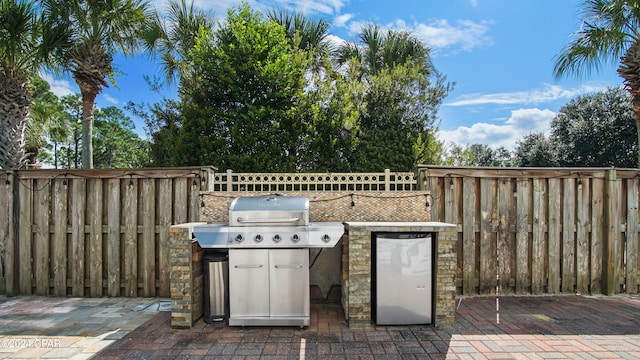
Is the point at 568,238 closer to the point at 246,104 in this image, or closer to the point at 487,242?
the point at 487,242

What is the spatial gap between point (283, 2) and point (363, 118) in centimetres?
385

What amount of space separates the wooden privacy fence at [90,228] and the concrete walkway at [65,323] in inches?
10.0

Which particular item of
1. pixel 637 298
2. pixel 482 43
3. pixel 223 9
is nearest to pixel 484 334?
pixel 637 298

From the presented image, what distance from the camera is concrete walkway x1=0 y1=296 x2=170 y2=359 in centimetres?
292

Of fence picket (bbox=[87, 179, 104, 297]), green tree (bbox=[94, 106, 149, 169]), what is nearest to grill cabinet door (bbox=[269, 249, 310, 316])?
fence picket (bbox=[87, 179, 104, 297])

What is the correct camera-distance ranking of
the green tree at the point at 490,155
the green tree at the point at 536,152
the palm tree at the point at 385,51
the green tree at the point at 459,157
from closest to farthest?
1. the green tree at the point at 459,157
2. the palm tree at the point at 385,51
3. the green tree at the point at 536,152
4. the green tree at the point at 490,155

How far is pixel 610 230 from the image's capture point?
4.61 m

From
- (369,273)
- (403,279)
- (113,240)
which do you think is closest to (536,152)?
(403,279)

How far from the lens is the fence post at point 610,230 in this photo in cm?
459

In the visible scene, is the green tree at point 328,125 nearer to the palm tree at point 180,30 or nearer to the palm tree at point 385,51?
the palm tree at point 385,51

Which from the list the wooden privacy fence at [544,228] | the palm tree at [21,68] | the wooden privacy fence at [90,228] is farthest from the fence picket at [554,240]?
the palm tree at [21,68]

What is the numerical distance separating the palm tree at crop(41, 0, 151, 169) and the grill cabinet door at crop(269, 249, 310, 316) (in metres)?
5.89

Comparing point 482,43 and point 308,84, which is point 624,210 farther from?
point 308,84

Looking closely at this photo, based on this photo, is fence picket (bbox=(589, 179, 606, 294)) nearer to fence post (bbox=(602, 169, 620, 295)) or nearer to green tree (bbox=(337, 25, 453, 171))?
fence post (bbox=(602, 169, 620, 295))
